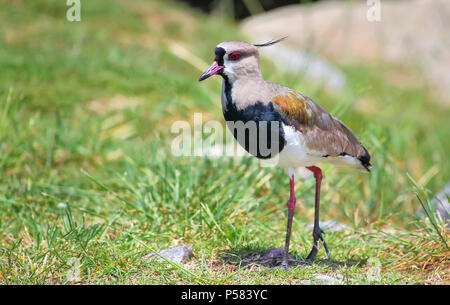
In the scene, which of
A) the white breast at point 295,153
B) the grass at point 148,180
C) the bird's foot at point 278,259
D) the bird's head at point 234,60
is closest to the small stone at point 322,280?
the grass at point 148,180

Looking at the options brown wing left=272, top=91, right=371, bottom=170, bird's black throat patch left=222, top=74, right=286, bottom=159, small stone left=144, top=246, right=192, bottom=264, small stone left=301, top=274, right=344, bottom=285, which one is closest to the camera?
small stone left=301, top=274, right=344, bottom=285

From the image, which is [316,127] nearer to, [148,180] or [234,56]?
[234,56]

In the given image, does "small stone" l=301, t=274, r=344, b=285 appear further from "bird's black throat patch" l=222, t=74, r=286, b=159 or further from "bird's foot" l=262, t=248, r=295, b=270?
"bird's black throat patch" l=222, t=74, r=286, b=159

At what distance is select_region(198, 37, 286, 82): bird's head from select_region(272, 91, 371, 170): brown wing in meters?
0.22

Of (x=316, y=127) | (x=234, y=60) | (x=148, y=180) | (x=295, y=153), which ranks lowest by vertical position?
(x=148, y=180)

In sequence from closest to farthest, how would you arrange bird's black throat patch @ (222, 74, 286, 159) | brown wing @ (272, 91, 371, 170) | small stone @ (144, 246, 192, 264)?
bird's black throat patch @ (222, 74, 286, 159)
brown wing @ (272, 91, 371, 170)
small stone @ (144, 246, 192, 264)

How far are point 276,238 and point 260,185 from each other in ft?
1.77

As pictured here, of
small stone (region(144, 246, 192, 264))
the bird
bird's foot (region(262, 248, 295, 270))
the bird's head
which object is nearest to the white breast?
the bird

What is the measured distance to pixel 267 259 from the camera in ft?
10.2

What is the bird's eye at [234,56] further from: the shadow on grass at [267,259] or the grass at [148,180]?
the shadow on grass at [267,259]

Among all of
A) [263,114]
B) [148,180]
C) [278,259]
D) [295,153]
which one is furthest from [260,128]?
[148,180]

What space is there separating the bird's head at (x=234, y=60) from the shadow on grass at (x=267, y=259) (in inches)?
39.7

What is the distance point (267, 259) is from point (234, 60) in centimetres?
113

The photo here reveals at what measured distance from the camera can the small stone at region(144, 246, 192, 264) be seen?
3.03m
